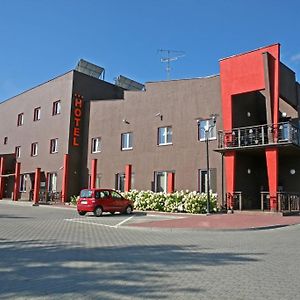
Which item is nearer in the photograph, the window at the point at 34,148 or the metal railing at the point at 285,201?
the metal railing at the point at 285,201

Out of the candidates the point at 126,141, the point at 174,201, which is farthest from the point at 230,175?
the point at 126,141

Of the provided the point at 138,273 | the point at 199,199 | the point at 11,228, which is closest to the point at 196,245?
the point at 138,273

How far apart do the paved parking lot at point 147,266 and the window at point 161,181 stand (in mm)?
13725

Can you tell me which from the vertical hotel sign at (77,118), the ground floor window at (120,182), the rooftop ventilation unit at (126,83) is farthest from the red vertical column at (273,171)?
the rooftop ventilation unit at (126,83)

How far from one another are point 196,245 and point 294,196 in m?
14.0

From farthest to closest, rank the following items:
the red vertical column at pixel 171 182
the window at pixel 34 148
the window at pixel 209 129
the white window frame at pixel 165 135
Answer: the window at pixel 34 148 < the white window frame at pixel 165 135 < the red vertical column at pixel 171 182 < the window at pixel 209 129

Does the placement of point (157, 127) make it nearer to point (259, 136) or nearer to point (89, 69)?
point (259, 136)

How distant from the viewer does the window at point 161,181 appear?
2725 cm

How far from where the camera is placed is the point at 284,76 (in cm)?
2436

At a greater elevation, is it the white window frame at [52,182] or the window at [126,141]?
the window at [126,141]

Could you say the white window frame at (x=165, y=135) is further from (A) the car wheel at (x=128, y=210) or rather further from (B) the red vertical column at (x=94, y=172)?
(A) the car wheel at (x=128, y=210)

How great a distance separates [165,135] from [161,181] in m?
3.32

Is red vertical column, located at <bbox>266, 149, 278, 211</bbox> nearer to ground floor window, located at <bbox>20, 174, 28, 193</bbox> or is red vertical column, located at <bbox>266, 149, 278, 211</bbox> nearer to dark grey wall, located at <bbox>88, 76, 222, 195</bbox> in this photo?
dark grey wall, located at <bbox>88, 76, 222, 195</bbox>

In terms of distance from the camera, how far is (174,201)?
23.4 meters
